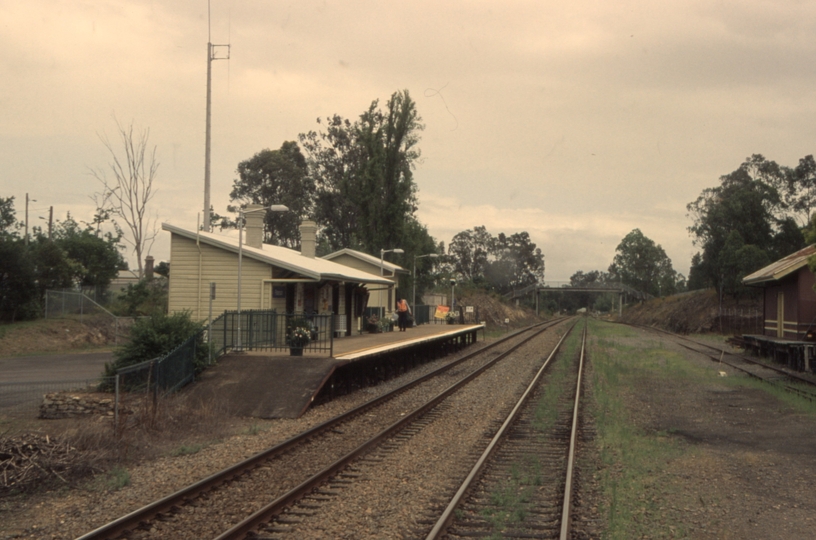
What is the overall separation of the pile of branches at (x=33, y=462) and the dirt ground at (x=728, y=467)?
630 centimetres

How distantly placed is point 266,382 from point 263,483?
6.48m

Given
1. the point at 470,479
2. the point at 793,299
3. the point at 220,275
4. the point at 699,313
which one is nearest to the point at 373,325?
the point at 220,275

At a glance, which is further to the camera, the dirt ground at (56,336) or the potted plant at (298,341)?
the dirt ground at (56,336)

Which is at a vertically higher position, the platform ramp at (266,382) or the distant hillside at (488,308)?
the distant hillside at (488,308)

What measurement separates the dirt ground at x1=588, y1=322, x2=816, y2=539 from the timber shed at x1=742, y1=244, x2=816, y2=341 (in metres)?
9.22

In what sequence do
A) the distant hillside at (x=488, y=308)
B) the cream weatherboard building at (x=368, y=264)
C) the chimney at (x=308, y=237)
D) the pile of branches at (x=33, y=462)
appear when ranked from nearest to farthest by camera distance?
the pile of branches at (x=33, y=462) → the chimney at (x=308, y=237) → the cream weatherboard building at (x=368, y=264) → the distant hillside at (x=488, y=308)

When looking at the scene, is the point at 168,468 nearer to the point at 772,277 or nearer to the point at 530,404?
the point at 530,404

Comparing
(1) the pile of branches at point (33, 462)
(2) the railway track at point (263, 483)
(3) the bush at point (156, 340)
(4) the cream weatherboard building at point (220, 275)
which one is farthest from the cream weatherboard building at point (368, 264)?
(1) the pile of branches at point (33, 462)

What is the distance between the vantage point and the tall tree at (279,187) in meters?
65.2

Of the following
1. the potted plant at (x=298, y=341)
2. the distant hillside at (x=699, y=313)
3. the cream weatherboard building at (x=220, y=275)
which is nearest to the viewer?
the potted plant at (x=298, y=341)

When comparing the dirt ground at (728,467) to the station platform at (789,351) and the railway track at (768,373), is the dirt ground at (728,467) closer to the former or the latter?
the railway track at (768,373)

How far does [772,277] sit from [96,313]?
27623mm

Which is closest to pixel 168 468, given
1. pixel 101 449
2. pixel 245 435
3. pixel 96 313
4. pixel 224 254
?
pixel 101 449

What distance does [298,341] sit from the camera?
16.5m
